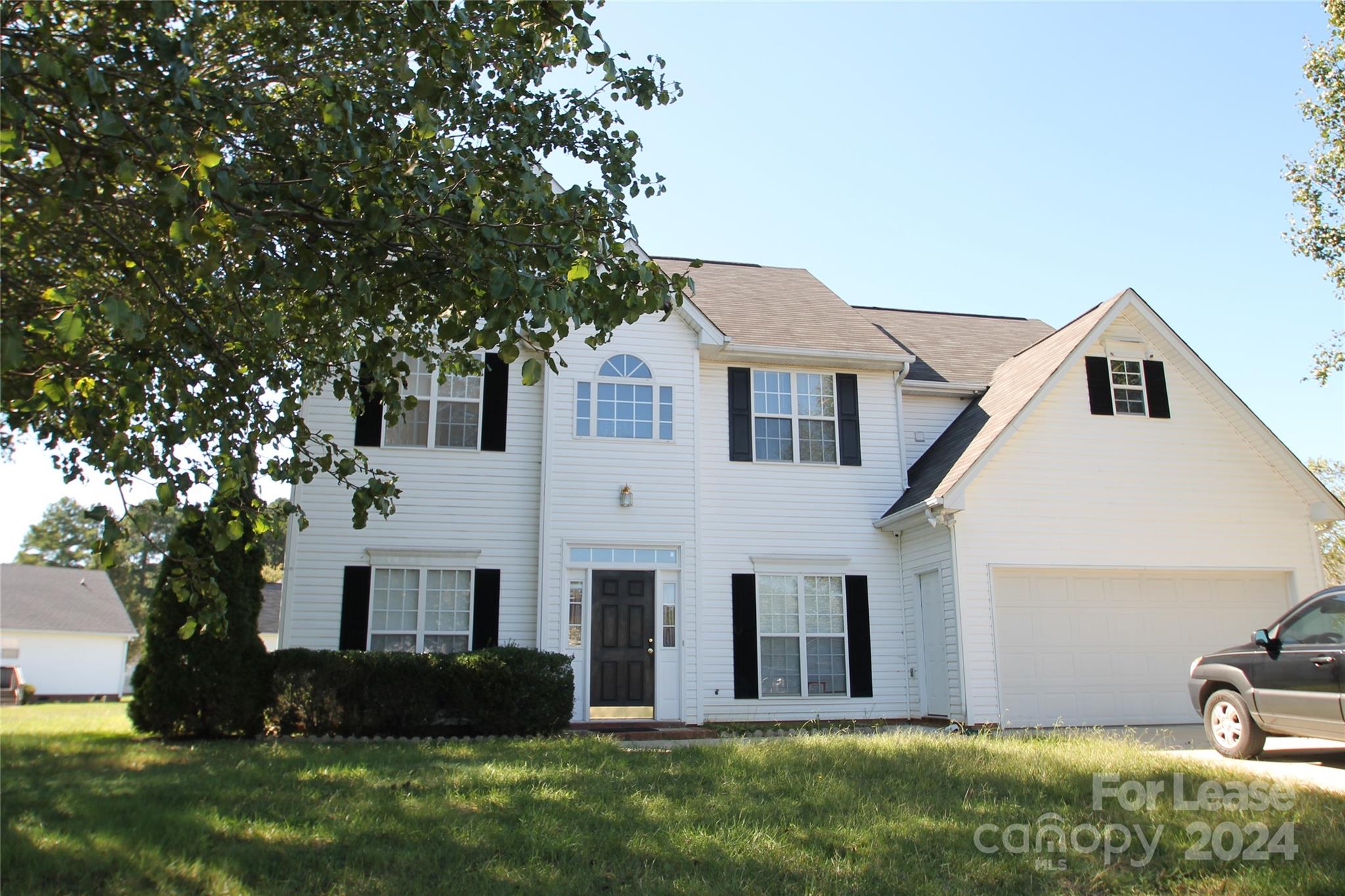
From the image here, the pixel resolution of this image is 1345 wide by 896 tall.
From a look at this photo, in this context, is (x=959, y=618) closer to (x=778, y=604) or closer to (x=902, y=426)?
(x=778, y=604)

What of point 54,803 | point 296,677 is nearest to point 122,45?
point 54,803

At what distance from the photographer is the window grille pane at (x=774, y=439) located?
15609mm

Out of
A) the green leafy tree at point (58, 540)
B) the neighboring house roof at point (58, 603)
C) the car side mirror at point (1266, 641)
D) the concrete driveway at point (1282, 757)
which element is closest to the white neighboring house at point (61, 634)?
the neighboring house roof at point (58, 603)

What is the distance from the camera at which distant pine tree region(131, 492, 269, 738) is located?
1205cm

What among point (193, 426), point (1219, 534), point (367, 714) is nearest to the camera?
point (193, 426)

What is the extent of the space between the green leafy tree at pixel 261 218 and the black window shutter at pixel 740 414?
27.2 ft

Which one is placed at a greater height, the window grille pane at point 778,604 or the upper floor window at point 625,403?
the upper floor window at point 625,403

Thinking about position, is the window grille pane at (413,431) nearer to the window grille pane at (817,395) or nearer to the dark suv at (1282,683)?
the window grille pane at (817,395)

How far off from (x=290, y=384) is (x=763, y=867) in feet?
15.0

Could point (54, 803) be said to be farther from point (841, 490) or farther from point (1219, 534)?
point (1219, 534)

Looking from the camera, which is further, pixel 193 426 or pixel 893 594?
pixel 893 594

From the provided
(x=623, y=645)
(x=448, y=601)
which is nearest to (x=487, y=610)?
(x=448, y=601)

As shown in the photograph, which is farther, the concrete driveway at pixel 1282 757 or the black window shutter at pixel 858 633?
the black window shutter at pixel 858 633

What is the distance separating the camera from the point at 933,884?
5207 millimetres
